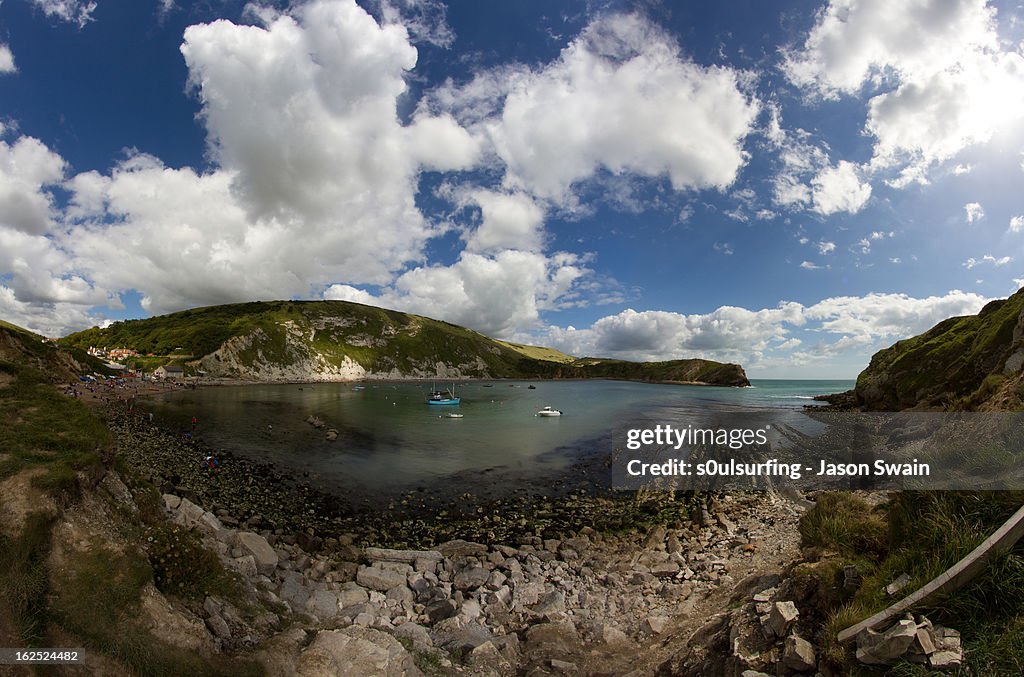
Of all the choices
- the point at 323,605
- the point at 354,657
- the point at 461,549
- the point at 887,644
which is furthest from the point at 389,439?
the point at 887,644

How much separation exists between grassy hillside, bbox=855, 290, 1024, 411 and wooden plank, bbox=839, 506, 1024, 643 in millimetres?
29772

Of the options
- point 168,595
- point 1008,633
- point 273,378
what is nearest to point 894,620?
point 1008,633

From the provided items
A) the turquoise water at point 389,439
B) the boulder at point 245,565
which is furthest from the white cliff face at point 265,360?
the boulder at point 245,565

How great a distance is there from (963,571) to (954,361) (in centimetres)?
6380

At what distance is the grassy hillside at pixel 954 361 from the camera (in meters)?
36.6

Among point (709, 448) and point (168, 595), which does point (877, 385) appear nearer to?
point (709, 448)

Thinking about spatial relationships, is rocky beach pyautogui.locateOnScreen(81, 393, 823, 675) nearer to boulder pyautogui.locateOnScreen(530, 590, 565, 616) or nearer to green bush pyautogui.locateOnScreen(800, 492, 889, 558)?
boulder pyautogui.locateOnScreen(530, 590, 565, 616)

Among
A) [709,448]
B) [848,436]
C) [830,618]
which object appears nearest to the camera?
[830,618]

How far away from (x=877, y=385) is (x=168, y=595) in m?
88.6

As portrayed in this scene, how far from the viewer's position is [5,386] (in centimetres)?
1279

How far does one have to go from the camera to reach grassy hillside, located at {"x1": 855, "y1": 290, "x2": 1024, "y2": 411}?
36.6 m

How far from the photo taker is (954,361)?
4772 centimetres

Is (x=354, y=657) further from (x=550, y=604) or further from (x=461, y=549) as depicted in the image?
(x=461, y=549)

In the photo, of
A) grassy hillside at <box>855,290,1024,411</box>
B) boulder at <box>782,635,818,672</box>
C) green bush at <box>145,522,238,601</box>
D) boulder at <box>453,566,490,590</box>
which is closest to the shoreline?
boulder at <box>453,566,490,590</box>
